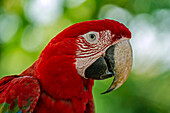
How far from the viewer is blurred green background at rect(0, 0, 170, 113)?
12.6 feet

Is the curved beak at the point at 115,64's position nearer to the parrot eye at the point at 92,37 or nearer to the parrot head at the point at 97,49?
the parrot head at the point at 97,49

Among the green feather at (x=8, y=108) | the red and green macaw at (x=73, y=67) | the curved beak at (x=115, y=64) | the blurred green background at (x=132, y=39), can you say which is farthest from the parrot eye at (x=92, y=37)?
the blurred green background at (x=132, y=39)

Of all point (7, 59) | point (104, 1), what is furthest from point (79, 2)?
point (7, 59)

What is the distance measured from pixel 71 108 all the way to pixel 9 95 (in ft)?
1.50

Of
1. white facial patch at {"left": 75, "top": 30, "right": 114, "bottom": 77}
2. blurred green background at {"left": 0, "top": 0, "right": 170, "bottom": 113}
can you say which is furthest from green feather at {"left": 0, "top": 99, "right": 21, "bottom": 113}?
blurred green background at {"left": 0, "top": 0, "right": 170, "bottom": 113}

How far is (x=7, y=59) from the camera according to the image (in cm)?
493

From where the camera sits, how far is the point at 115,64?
5.46 feet

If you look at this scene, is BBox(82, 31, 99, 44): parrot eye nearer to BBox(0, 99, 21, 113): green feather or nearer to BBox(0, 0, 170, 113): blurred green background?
BBox(0, 99, 21, 113): green feather

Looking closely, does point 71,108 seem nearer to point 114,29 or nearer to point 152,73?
point 114,29

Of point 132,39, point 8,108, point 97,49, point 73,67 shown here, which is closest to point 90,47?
point 97,49

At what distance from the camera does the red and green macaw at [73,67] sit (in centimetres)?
166

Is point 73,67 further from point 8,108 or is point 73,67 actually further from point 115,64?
point 8,108

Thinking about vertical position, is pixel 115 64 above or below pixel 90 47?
below

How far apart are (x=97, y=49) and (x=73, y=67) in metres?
0.22
